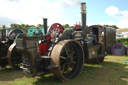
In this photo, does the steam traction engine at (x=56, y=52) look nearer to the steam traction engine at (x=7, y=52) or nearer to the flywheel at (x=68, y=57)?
the flywheel at (x=68, y=57)

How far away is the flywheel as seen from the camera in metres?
4.21

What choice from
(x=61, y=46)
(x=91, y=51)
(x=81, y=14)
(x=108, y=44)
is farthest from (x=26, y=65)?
(x=108, y=44)

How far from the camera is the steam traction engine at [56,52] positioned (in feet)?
13.3

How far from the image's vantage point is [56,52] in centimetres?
418

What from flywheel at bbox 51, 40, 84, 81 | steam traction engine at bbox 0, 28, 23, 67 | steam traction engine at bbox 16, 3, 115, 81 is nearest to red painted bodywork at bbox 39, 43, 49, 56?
steam traction engine at bbox 16, 3, 115, 81

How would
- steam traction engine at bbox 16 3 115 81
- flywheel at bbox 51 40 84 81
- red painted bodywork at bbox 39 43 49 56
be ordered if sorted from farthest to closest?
1. red painted bodywork at bbox 39 43 49 56
2. flywheel at bbox 51 40 84 81
3. steam traction engine at bbox 16 3 115 81

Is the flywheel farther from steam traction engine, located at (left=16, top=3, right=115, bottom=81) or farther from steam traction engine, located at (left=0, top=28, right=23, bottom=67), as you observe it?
steam traction engine, located at (left=0, top=28, right=23, bottom=67)

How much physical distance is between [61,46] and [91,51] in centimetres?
227

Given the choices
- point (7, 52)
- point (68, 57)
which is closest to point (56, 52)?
point (68, 57)

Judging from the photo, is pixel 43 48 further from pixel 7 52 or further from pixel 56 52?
pixel 7 52

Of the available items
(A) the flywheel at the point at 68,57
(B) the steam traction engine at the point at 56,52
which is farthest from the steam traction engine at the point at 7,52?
(A) the flywheel at the point at 68,57

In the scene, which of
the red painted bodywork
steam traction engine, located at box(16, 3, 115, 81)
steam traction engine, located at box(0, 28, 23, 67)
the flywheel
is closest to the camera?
steam traction engine, located at box(16, 3, 115, 81)

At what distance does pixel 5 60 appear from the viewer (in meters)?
6.51

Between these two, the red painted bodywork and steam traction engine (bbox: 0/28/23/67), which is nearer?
the red painted bodywork
